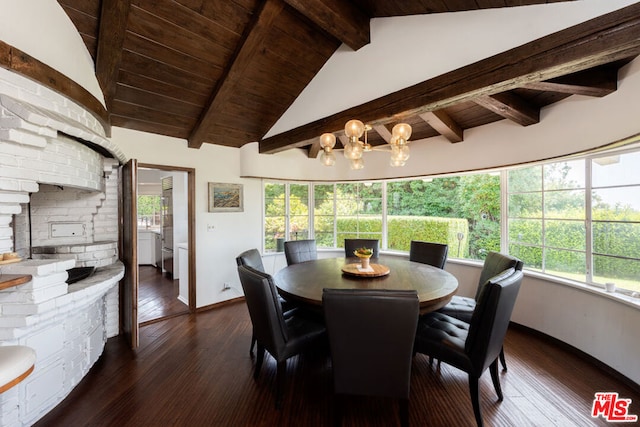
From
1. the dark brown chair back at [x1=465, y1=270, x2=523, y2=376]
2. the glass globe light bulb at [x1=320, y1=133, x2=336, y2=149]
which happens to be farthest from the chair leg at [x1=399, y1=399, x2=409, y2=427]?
the glass globe light bulb at [x1=320, y1=133, x2=336, y2=149]

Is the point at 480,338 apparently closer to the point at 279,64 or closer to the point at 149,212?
the point at 279,64

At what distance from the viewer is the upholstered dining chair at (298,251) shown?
136 inches

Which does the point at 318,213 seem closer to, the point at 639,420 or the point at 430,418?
the point at 430,418

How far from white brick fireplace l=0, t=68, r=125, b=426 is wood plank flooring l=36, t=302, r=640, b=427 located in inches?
10.7

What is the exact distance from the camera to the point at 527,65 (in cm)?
168

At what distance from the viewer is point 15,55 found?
1624mm

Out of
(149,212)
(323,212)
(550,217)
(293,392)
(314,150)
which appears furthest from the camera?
(149,212)

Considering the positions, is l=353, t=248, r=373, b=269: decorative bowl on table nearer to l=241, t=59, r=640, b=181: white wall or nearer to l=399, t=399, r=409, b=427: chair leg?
l=399, t=399, r=409, b=427: chair leg

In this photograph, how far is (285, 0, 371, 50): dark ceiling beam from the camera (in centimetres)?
212

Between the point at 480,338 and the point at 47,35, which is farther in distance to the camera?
the point at 47,35

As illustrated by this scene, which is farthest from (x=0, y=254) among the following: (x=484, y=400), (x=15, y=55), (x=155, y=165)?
(x=484, y=400)

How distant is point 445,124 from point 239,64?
2432 millimetres

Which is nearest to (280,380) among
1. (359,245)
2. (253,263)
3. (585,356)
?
(253,263)

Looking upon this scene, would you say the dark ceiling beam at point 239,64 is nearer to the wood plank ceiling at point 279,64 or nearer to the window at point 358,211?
the wood plank ceiling at point 279,64
